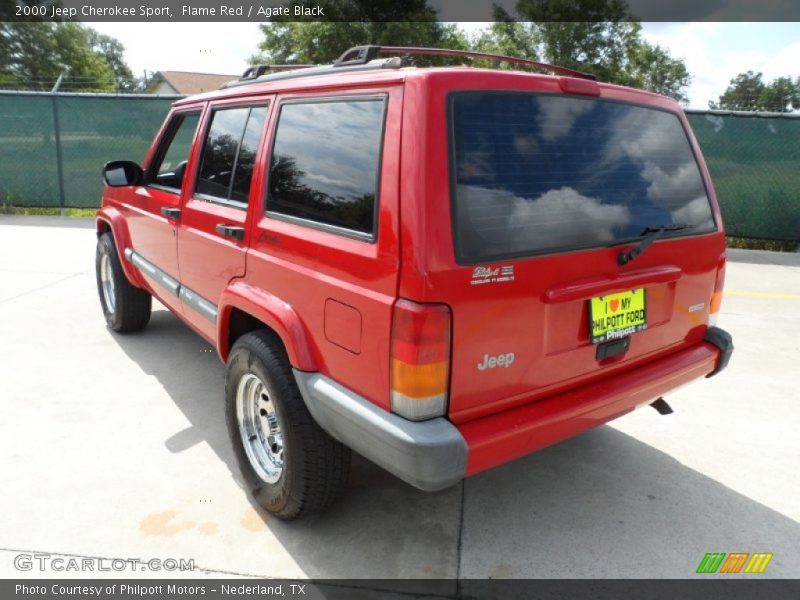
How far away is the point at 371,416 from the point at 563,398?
2.55ft

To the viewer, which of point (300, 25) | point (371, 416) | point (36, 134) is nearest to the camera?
point (371, 416)

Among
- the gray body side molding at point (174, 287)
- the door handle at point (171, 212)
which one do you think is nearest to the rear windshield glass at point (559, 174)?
the gray body side molding at point (174, 287)

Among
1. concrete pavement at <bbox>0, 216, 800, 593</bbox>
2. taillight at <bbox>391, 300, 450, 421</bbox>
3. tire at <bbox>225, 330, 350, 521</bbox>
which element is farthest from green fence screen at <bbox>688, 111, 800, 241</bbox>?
taillight at <bbox>391, 300, 450, 421</bbox>

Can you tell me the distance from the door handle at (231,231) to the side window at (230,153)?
134mm

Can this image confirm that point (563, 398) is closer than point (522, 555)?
Yes

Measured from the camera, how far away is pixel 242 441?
2.84 m

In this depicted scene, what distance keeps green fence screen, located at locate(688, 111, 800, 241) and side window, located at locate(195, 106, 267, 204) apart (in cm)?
789

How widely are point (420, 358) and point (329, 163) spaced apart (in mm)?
895

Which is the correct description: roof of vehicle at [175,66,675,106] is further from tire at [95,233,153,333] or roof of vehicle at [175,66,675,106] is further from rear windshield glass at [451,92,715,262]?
tire at [95,233,153,333]

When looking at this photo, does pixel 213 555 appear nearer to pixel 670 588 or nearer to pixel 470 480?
pixel 470 480

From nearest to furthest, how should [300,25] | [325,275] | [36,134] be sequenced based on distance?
[325,275]
[36,134]
[300,25]

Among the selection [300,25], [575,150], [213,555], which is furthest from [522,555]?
[300,25]

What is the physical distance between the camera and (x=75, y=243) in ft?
28.0

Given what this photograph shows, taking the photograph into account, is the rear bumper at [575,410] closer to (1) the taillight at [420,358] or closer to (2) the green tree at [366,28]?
(1) the taillight at [420,358]
